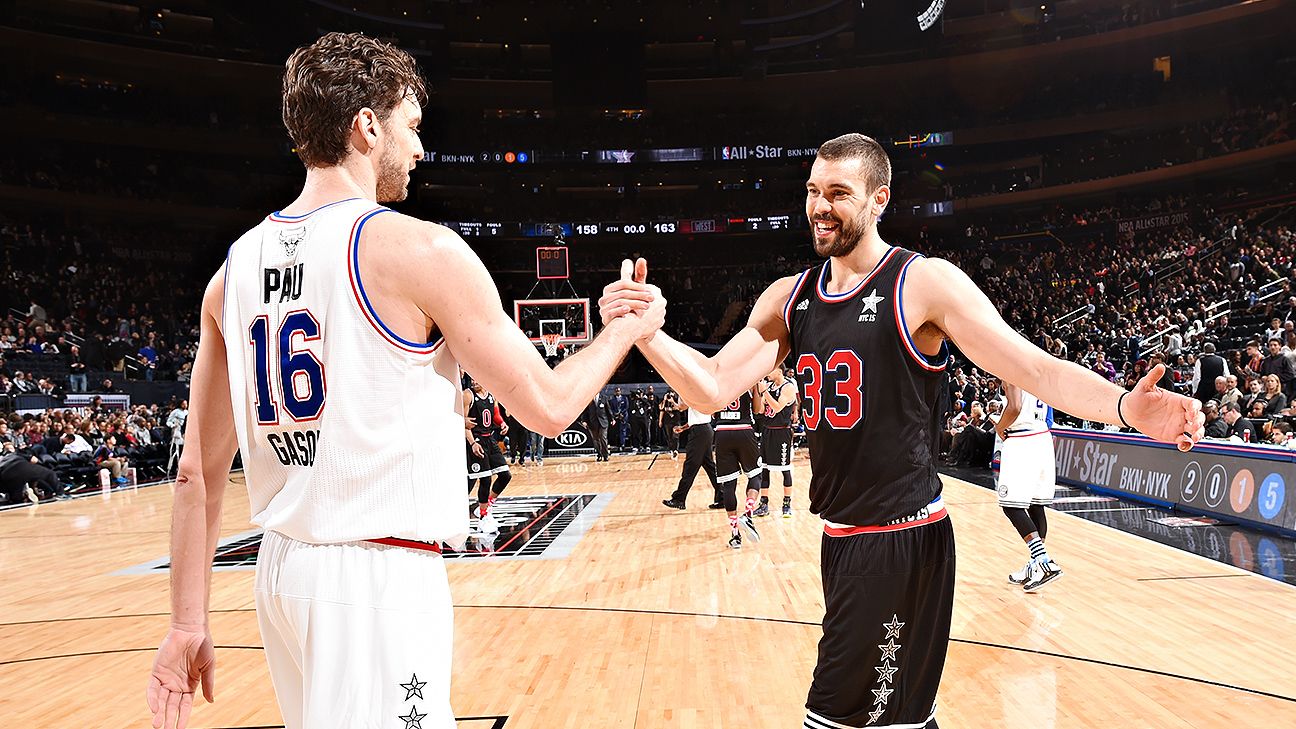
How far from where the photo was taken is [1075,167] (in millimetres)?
32750

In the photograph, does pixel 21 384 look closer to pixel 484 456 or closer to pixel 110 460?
pixel 110 460

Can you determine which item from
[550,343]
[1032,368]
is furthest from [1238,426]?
[550,343]

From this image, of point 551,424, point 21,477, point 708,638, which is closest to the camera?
point 551,424

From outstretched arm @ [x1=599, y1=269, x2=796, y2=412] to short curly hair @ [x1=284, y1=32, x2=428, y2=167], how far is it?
2.78ft

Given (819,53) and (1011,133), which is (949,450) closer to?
(1011,133)

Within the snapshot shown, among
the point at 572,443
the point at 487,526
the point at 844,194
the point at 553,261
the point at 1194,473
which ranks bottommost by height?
the point at 572,443

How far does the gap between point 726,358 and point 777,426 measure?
8949 mm

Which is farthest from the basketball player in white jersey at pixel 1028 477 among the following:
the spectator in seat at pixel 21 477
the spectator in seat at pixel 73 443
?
the spectator in seat at pixel 73 443

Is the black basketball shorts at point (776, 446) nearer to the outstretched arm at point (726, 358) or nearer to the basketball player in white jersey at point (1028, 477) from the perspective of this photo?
the basketball player in white jersey at point (1028, 477)

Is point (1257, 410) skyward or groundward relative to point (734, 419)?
groundward

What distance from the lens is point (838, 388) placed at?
289 centimetres

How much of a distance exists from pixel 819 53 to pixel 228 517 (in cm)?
3160

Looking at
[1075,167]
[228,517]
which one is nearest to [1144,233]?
[1075,167]

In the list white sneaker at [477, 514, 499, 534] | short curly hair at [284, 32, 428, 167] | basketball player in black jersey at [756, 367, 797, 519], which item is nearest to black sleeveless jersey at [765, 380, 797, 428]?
basketball player in black jersey at [756, 367, 797, 519]
